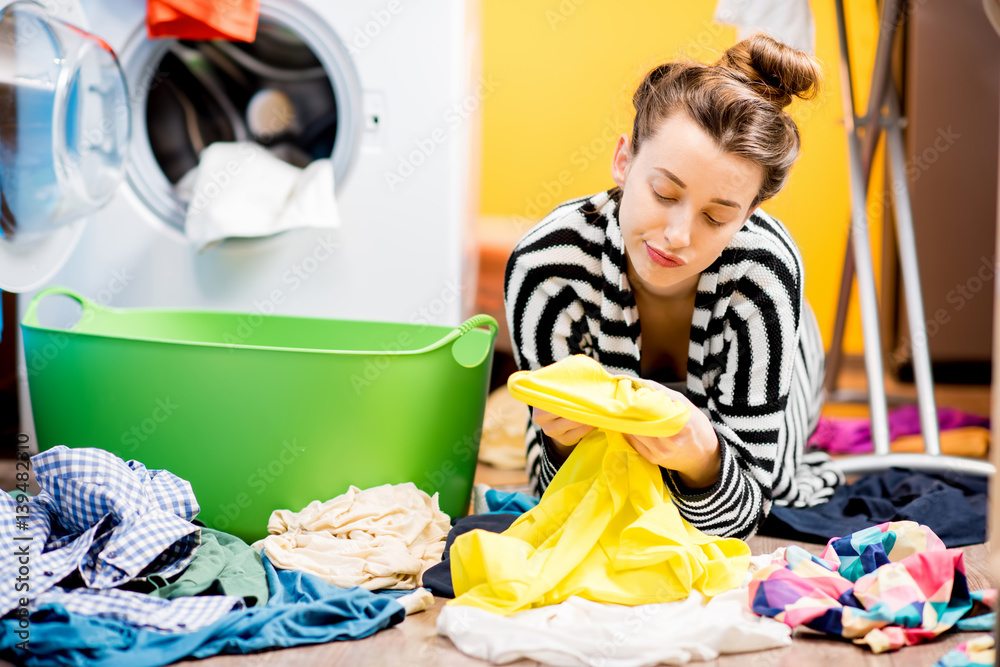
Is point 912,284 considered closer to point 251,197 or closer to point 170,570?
point 251,197

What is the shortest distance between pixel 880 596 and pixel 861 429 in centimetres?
110

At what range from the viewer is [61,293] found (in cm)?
154

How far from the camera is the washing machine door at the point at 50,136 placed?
1.36 metres

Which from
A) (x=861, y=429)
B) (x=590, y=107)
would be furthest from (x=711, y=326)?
(x=590, y=107)

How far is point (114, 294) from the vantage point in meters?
1.67

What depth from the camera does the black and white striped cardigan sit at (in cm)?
116

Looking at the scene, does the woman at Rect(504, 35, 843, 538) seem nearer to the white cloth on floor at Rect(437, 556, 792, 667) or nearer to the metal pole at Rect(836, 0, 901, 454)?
the white cloth on floor at Rect(437, 556, 792, 667)

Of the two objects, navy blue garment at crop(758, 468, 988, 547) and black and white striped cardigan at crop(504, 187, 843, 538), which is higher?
black and white striped cardigan at crop(504, 187, 843, 538)

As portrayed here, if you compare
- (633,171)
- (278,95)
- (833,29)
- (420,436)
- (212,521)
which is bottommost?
(212,521)

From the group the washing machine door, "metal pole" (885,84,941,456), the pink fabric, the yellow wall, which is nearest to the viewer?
the washing machine door

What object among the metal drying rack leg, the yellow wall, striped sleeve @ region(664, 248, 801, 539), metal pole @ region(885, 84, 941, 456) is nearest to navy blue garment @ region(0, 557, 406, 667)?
striped sleeve @ region(664, 248, 801, 539)

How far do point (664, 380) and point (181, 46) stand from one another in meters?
1.18

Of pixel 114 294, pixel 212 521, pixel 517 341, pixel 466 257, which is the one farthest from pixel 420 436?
pixel 114 294

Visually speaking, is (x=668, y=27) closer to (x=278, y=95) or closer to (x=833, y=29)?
(x=833, y=29)
